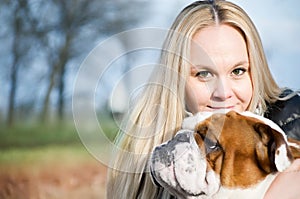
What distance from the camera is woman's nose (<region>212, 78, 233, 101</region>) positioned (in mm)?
1923

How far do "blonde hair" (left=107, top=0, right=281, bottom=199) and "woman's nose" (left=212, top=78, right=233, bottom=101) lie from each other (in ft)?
0.26

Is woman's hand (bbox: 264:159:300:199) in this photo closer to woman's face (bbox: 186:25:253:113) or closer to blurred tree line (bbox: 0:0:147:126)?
woman's face (bbox: 186:25:253:113)

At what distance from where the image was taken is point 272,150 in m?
1.71

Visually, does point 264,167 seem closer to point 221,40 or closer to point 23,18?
point 221,40

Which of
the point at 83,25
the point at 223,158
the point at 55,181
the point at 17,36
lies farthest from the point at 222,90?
the point at 55,181

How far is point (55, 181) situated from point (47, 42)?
0.52 meters

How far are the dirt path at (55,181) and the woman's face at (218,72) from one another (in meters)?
0.61

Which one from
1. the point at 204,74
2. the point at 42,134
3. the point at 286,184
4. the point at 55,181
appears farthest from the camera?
the point at 55,181

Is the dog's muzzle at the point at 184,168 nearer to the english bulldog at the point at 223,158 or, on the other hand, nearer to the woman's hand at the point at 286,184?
the english bulldog at the point at 223,158

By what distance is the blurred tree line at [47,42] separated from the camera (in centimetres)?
209

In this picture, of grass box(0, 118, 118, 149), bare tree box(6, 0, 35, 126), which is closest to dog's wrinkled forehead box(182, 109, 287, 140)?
grass box(0, 118, 118, 149)

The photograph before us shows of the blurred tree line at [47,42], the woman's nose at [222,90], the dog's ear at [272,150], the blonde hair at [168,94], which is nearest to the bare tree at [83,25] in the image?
the blurred tree line at [47,42]

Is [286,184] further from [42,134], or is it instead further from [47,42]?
[47,42]

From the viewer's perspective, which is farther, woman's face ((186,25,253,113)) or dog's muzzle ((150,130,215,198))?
woman's face ((186,25,253,113))
